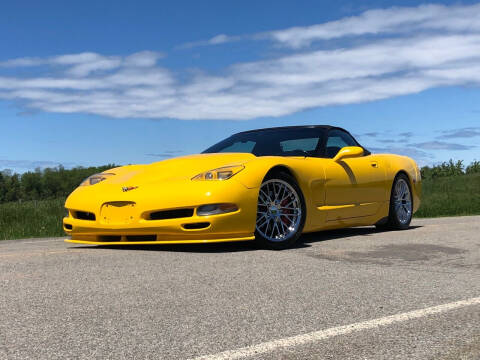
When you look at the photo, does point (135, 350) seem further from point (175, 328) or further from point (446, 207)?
point (446, 207)

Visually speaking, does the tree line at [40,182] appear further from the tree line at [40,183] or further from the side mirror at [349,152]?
the side mirror at [349,152]

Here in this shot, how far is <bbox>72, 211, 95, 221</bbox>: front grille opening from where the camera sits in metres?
6.06

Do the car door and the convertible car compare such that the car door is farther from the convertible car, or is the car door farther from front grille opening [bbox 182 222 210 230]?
front grille opening [bbox 182 222 210 230]

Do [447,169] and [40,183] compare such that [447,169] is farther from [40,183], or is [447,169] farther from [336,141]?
[40,183]

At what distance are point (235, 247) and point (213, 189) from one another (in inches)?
32.7

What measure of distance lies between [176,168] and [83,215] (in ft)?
3.62

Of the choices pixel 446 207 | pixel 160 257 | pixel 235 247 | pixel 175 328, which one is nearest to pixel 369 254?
pixel 235 247

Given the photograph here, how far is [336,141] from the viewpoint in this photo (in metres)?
7.50

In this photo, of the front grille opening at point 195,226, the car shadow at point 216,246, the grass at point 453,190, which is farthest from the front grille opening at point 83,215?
the grass at point 453,190

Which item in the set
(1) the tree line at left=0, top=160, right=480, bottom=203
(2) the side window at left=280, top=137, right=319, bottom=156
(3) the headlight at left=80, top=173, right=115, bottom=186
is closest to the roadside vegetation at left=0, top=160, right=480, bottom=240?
(3) the headlight at left=80, top=173, right=115, bottom=186

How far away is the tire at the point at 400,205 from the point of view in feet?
26.3

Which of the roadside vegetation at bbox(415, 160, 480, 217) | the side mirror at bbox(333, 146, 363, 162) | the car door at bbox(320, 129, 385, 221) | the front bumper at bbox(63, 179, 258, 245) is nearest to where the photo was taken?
the front bumper at bbox(63, 179, 258, 245)

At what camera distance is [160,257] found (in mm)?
5195

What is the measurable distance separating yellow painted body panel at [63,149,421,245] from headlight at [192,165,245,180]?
52 millimetres
